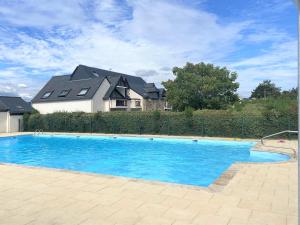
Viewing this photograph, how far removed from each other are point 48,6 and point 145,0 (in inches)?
144

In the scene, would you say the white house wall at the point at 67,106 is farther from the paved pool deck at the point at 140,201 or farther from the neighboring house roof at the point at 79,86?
the paved pool deck at the point at 140,201

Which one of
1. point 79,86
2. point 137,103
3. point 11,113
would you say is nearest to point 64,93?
point 79,86

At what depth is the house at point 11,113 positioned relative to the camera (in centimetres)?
2966

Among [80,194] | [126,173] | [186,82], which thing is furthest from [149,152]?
[186,82]

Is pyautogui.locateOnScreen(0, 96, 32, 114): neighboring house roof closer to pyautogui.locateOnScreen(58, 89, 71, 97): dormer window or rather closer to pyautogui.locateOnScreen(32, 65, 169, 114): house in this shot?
pyautogui.locateOnScreen(32, 65, 169, 114): house

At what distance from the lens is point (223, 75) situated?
33969 mm

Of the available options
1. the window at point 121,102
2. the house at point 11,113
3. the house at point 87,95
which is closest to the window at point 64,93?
the house at point 87,95

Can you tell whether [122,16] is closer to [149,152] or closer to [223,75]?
[149,152]

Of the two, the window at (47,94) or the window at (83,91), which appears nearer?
the window at (83,91)

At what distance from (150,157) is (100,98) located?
2375 centimetres

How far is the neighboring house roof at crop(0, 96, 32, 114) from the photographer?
29947mm

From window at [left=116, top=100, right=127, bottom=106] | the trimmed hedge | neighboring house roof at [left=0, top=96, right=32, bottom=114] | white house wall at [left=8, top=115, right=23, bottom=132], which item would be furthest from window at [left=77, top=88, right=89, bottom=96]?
white house wall at [left=8, top=115, right=23, bottom=132]

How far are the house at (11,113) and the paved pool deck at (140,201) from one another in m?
24.0

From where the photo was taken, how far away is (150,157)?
15.9 meters
